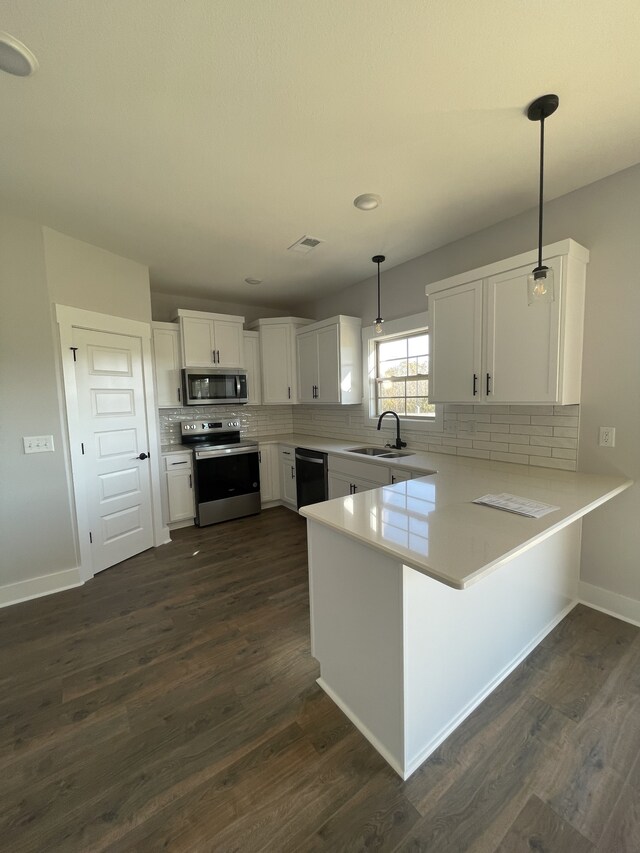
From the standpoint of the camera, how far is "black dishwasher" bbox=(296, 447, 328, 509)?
368 cm

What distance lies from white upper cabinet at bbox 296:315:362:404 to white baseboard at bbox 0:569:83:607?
9.40ft

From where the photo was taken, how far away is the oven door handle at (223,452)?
3.80 m

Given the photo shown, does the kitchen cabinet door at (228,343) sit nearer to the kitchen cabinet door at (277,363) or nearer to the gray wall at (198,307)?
the kitchen cabinet door at (277,363)

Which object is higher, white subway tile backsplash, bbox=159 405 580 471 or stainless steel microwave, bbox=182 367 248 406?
stainless steel microwave, bbox=182 367 248 406

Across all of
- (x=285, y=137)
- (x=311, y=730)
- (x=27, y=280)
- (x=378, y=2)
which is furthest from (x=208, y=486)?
(x=378, y=2)

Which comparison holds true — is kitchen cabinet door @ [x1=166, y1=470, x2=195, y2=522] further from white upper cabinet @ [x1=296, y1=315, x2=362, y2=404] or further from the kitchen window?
the kitchen window

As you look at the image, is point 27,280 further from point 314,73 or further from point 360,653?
point 360,653

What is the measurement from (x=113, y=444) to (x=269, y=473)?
1910 millimetres

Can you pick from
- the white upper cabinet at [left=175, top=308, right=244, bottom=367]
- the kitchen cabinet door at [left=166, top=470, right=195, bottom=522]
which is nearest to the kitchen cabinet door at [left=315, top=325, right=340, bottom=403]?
the white upper cabinet at [left=175, top=308, right=244, bottom=367]

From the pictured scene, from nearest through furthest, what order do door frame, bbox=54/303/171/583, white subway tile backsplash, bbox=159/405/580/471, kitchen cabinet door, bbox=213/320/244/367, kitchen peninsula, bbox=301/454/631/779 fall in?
kitchen peninsula, bbox=301/454/631/779, white subway tile backsplash, bbox=159/405/580/471, door frame, bbox=54/303/171/583, kitchen cabinet door, bbox=213/320/244/367

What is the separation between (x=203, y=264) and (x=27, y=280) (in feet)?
4.53

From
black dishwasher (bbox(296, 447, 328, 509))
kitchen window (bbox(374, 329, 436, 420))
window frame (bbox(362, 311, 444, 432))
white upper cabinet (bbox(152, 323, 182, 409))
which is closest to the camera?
window frame (bbox(362, 311, 444, 432))

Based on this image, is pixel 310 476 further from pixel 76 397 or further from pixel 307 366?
pixel 76 397

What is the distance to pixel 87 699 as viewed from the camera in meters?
1.70
